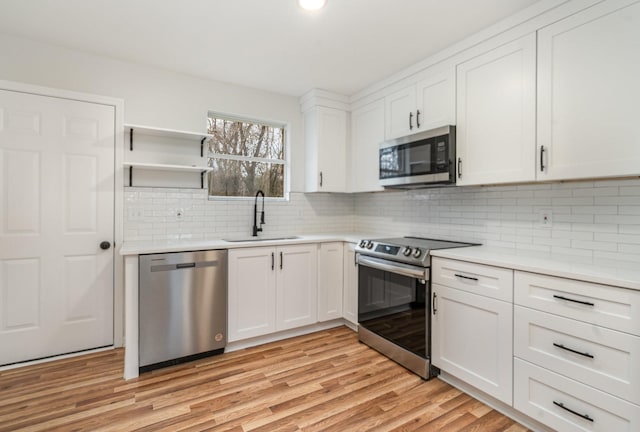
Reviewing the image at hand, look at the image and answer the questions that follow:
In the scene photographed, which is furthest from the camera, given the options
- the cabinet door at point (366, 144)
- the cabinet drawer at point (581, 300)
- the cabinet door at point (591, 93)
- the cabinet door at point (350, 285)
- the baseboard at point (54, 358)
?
the cabinet door at point (366, 144)

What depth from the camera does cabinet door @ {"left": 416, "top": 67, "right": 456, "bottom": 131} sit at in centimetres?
256

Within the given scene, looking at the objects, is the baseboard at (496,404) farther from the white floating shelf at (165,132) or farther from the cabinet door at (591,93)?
the white floating shelf at (165,132)

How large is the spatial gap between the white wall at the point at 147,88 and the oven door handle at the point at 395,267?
1.32 m

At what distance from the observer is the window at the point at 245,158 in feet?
11.1

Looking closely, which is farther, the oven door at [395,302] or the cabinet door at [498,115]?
the oven door at [395,302]

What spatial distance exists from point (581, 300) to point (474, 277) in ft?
1.88

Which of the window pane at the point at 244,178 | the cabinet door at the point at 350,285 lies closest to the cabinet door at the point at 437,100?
the cabinet door at the point at 350,285

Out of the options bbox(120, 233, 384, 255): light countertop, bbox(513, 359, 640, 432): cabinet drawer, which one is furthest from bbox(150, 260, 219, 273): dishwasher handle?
bbox(513, 359, 640, 432): cabinet drawer

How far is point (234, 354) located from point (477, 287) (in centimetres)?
201

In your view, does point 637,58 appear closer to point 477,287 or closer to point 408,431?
point 477,287

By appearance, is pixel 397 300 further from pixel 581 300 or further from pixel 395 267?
pixel 581 300

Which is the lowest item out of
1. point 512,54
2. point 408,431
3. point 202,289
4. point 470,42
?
point 408,431

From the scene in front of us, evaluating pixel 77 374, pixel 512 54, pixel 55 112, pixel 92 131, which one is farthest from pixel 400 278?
pixel 55 112

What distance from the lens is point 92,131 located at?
8.96 ft
